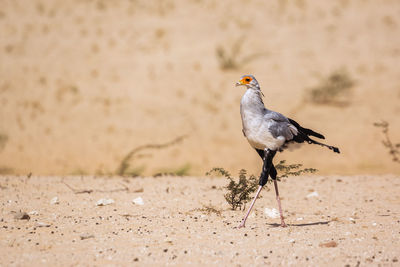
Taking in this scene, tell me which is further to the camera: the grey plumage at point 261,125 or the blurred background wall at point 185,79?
the blurred background wall at point 185,79

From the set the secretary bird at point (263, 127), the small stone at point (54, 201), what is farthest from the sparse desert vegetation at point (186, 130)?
the secretary bird at point (263, 127)

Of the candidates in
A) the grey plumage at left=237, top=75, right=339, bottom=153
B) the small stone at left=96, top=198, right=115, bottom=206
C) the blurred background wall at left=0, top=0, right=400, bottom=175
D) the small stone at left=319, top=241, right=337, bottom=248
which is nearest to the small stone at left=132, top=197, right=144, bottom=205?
the small stone at left=96, top=198, right=115, bottom=206

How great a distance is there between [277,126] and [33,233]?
2.69 meters

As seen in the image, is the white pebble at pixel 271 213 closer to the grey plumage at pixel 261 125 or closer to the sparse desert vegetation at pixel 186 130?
the sparse desert vegetation at pixel 186 130

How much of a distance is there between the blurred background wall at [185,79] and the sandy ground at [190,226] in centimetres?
265

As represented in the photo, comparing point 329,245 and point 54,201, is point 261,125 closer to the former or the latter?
point 329,245

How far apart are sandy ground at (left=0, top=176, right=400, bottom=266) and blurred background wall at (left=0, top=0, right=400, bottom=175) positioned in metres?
2.65

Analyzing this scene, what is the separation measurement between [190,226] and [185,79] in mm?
10042

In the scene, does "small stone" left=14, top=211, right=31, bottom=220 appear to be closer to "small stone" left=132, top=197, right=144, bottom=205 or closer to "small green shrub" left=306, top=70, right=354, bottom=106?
"small stone" left=132, top=197, right=144, bottom=205

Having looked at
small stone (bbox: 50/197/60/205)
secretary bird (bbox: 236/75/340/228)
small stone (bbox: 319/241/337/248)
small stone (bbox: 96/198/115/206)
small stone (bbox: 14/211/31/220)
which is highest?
secretary bird (bbox: 236/75/340/228)

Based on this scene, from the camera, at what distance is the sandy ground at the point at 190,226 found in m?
5.11

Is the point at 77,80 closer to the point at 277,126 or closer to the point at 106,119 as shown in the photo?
the point at 106,119

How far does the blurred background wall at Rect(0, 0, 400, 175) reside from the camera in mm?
12562

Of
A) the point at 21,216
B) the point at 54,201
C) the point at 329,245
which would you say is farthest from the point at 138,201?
the point at 329,245
